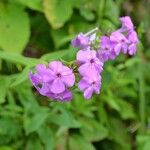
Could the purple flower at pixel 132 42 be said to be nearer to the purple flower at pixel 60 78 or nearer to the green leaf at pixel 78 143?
the purple flower at pixel 60 78

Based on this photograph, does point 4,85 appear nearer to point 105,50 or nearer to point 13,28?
point 105,50

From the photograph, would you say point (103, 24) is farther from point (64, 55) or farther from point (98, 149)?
point (64, 55)

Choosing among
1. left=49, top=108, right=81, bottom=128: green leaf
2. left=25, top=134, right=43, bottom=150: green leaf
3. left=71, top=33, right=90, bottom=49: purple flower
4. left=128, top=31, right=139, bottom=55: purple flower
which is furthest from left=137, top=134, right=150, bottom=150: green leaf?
left=71, top=33, right=90, bottom=49: purple flower

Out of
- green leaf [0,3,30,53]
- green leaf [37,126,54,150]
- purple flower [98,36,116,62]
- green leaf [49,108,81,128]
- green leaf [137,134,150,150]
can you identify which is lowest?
green leaf [137,134,150,150]

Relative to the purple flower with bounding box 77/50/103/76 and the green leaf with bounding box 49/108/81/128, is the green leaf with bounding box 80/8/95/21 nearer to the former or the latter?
the green leaf with bounding box 49/108/81/128

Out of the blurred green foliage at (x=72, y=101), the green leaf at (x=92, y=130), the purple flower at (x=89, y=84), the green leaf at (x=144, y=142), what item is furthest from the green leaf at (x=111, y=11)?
the purple flower at (x=89, y=84)
